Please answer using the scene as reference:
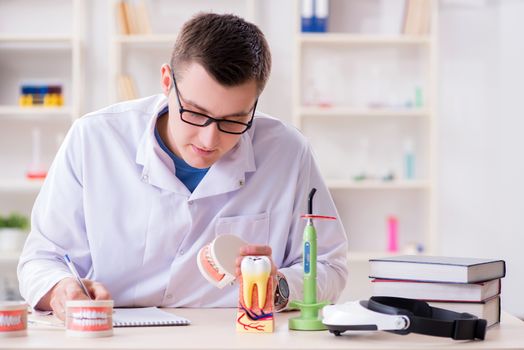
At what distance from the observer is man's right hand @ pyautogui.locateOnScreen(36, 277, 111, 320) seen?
151 centimetres

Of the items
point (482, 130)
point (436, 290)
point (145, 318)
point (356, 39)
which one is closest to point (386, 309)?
point (436, 290)

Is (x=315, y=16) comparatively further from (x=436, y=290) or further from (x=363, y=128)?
(x=436, y=290)

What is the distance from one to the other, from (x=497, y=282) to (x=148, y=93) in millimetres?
2873

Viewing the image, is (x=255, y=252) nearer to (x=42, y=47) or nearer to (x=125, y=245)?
(x=125, y=245)

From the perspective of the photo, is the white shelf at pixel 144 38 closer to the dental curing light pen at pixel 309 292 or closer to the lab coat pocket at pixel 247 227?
the lab coat pocket at pixel 247 227

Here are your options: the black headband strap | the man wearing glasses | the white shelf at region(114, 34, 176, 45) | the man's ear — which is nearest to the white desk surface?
the black headband strap

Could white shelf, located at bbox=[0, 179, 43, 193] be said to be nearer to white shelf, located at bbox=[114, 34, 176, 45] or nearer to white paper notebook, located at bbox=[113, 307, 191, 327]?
white shelf, located at bbox=[114, 34, 176, 45]

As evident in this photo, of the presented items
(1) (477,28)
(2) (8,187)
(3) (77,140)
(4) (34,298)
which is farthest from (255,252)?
(1) (477,28)

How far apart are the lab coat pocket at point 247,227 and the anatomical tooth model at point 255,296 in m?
0.45

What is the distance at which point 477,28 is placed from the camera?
424 cm

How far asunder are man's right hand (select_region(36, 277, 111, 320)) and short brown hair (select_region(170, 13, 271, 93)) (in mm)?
458

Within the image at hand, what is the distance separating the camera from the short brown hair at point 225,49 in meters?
1.63

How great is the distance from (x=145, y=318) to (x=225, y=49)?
54 cm

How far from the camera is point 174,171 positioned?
187cm
